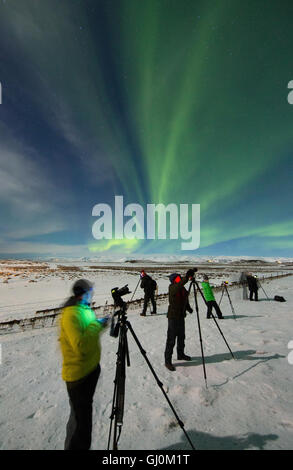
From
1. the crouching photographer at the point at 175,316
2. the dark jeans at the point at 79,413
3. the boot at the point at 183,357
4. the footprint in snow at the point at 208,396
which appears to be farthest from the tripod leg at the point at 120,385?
the boot at the point at 183,357

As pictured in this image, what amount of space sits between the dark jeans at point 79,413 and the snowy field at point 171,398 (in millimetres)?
818

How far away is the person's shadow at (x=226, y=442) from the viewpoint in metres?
2.84

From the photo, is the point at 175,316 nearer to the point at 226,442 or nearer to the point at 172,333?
the point at 172,333

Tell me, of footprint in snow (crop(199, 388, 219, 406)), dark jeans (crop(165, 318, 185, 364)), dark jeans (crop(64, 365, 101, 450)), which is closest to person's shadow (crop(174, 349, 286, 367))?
dark jeans (crop(165, 318, 185, 364))

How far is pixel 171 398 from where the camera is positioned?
3.89 meters

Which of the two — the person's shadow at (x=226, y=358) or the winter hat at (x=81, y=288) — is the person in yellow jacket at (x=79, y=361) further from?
the person's shadow at (x=226, y=358)

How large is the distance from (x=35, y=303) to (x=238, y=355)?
1331cm

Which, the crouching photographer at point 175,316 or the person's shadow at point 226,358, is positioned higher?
the crouching photographer at point 175,316

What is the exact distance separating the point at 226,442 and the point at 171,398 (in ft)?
3.93

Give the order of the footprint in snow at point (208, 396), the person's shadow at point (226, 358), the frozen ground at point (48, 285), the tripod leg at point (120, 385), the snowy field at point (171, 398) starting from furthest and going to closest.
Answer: the frozen ground at point (48, 285)
the person's shadow at point (226, 358)
the footprint in snow at point (208, 396)
the snowy field at point (171, 398)
the tripod leg at point (120, 385)

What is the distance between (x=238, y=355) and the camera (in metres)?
5.64

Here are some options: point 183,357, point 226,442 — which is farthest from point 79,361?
point 183,357

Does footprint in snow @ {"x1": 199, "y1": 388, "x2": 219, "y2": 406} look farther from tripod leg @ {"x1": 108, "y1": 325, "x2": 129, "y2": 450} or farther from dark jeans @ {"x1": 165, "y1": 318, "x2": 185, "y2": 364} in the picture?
tripod leg @ {"x1": 108, "y1": 325, "x2": 129, "y2": 450}
